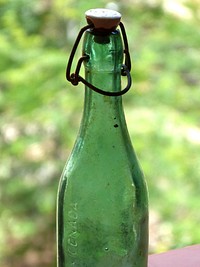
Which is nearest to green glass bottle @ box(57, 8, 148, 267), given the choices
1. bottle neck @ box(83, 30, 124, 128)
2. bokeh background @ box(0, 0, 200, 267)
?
bottle neck @ box(83, 30, 124, 128)

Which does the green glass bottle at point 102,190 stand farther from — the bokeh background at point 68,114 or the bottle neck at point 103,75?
the bokeh background at point 68,114

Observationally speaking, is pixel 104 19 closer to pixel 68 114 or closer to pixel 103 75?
pixel 103 75

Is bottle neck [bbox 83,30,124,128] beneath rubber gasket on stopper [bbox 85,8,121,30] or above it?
beneath

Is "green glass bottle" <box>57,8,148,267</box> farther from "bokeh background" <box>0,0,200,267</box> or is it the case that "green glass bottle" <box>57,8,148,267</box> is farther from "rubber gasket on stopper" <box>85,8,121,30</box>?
"bokeh background" <box>0,0,200,267</box>

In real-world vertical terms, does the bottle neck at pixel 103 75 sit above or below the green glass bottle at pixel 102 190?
above

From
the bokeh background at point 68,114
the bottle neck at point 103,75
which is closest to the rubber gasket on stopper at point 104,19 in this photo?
the bottle neck at point 103,75

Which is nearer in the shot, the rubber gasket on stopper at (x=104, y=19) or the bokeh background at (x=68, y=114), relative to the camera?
the rubber gasket on stopper at (x=104, y=19)

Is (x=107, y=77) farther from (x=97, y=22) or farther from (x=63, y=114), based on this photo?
(x=63, y=114)
